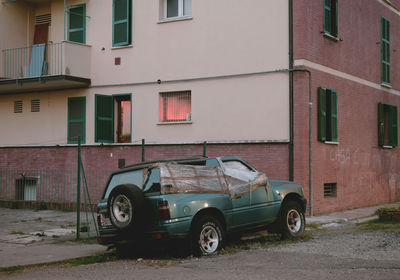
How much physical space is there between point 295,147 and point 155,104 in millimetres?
5002

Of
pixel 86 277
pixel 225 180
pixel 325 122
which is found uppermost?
pixel 325 122

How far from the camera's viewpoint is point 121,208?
9.41 meters

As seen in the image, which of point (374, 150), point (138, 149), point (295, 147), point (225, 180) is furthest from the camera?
point (374, 150)

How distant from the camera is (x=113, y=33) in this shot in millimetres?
19375

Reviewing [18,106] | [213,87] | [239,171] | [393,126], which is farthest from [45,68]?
[393,126]

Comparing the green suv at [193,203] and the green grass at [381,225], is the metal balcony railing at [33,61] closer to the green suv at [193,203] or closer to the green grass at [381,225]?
the green suv at [193,203]

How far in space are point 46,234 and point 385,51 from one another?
15124 millimetres

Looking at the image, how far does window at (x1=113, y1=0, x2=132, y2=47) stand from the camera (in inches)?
750

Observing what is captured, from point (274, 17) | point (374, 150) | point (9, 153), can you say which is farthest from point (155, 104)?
point (374, 150)

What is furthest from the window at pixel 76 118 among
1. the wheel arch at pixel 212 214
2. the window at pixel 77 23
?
the wheel arch at pixel 212 214

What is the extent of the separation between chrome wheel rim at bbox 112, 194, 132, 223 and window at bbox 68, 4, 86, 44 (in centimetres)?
1183

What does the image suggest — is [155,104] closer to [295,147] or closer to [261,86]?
[261,86]

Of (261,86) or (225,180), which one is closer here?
(225,180)

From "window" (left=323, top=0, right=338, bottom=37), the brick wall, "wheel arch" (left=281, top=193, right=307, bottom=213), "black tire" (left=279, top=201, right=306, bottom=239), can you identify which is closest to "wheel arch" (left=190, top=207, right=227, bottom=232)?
"black tire" (left=279, top=201, right=306, bottom=239)
